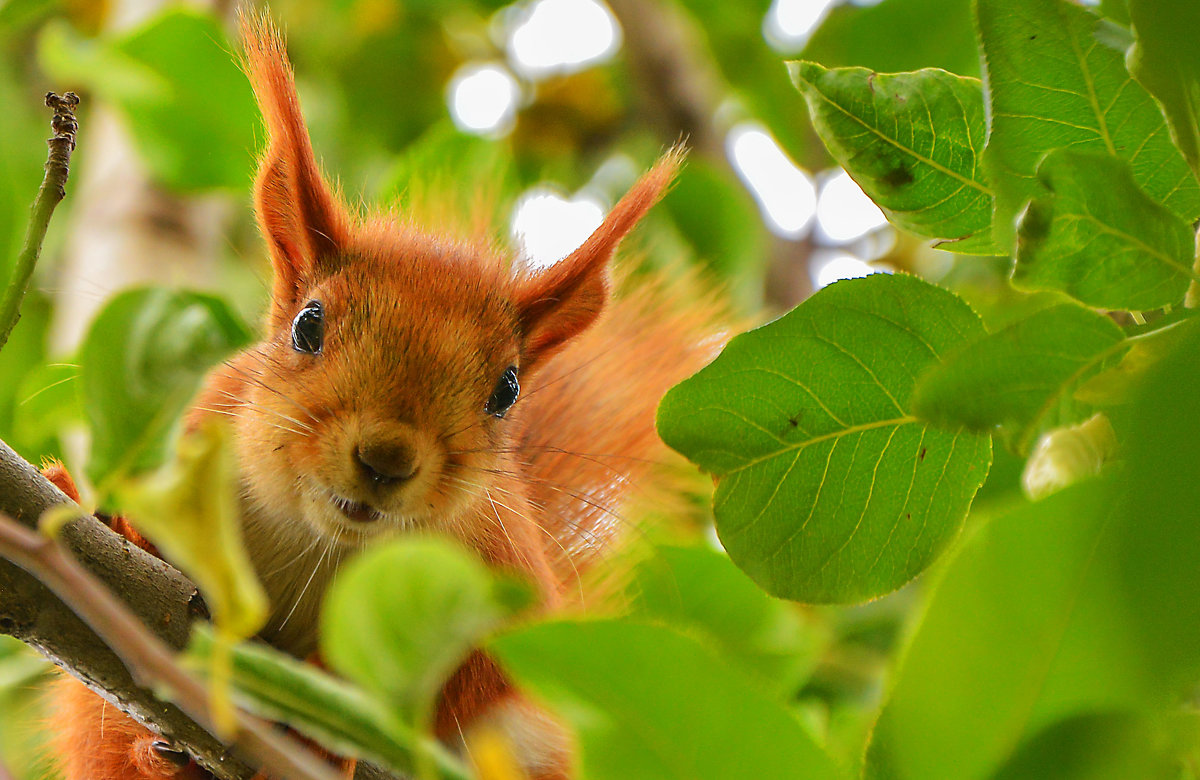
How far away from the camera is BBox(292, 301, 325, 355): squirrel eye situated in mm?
1396

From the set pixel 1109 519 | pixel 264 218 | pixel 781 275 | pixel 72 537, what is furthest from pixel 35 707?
pixel 781 275

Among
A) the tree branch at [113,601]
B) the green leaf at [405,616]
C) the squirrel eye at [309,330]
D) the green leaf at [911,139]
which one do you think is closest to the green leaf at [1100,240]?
the green leaf at [911,139]

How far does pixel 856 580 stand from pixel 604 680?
40 cm

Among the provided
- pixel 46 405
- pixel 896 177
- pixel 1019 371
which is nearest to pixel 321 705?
pixel 1019 371

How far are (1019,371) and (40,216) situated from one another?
2.28 ft

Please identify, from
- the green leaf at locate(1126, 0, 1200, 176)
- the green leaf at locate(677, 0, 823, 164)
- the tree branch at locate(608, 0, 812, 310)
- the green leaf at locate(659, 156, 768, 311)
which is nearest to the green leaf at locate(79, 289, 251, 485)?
the green leaf at locate(1126, 0, 1200, 176)

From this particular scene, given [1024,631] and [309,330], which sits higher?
[309,330]

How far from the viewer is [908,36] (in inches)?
97.9

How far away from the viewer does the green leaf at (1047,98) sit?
728 millimetres

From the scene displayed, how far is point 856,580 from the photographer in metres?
0.85

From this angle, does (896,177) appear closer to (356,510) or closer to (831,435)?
(831,435)

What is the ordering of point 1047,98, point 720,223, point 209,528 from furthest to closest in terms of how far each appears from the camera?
point 720,223 → point 1047,98 → point 209,528

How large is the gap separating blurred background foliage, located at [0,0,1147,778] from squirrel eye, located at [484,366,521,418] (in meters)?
0.28

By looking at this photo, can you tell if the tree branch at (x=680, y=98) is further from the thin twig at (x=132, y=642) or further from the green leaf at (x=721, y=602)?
the thin twig at (x=132, y=642)
